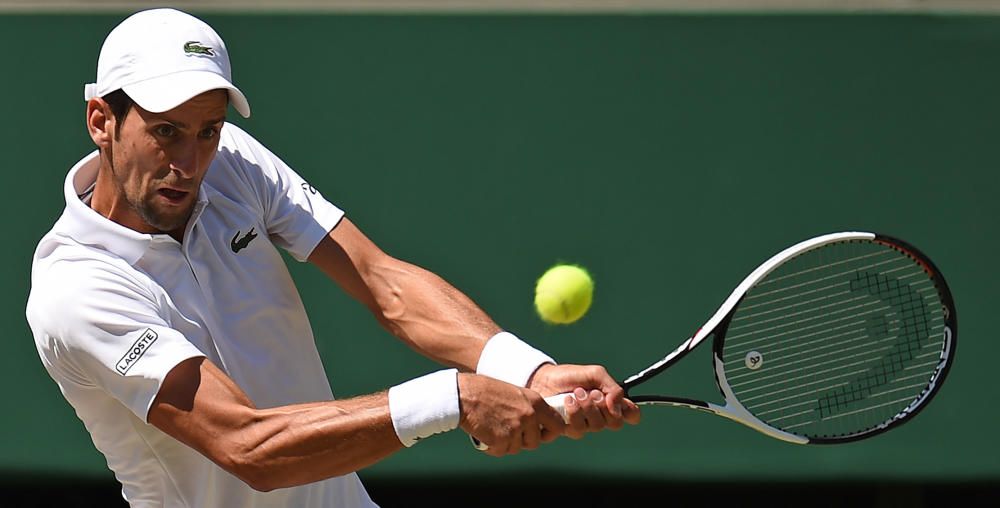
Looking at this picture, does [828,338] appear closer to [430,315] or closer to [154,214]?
[430,315]

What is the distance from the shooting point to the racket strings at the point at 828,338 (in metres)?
3.56

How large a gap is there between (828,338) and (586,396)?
1.21 meters

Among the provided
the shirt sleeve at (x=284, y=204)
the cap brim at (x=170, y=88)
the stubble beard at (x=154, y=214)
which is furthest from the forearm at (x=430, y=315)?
the cap brim at (x=170, y=88)

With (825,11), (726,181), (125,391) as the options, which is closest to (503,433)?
(125,391)

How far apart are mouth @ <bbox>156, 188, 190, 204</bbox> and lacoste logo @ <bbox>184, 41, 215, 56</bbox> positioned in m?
0.26

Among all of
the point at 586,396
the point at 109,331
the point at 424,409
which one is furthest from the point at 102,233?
the point at 586,396

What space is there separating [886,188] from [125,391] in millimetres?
2901

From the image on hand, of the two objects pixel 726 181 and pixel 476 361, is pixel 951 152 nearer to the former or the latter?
pixel 726 181

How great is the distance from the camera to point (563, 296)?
317 cm

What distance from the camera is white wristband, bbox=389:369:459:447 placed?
8.13 feet

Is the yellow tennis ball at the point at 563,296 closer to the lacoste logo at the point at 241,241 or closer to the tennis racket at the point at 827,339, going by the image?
the tennis racket at the point at 827,339

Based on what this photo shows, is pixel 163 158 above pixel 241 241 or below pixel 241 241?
above

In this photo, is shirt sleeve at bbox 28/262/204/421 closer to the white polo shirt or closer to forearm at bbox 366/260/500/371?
the white polo shirt

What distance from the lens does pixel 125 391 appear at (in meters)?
2.55
